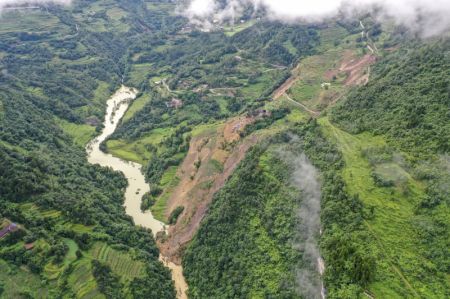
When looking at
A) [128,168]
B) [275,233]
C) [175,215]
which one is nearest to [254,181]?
[275,233]

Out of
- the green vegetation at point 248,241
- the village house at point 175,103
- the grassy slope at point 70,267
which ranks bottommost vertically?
the grassy slope at point 70,267

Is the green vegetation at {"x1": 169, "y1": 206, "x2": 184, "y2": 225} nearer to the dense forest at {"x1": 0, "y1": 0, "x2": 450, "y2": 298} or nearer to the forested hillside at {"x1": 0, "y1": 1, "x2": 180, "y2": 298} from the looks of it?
the dense forest at {"x1": 0, "y1": 0, "x2": 450, "y2": 298}

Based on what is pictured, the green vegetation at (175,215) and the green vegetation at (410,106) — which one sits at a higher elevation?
the green vegetation at (410,106)

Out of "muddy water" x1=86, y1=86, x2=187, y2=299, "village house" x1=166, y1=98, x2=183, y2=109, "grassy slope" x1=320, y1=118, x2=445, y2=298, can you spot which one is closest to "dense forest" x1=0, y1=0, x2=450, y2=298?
"grassy slope" x1=320, y1=118, x2=445, y2=298

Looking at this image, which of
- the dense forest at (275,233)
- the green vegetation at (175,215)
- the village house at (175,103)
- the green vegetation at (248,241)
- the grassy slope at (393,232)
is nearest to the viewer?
the grassy slope at (393,232)

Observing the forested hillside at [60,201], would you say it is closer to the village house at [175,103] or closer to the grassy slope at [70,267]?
the grassy slope at [70,267]

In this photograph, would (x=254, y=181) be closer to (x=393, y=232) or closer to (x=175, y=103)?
(x=393, y=232)

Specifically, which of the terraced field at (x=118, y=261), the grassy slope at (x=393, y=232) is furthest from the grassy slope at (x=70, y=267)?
the grassy slope at (x=393, y=232)

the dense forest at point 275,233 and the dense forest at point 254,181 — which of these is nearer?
the dense forest at point 275,233

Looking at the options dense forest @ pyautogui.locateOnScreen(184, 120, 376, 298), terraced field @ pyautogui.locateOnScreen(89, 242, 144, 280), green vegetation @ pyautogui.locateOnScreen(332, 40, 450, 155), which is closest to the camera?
dense forest @ pyautogui.locateOnScreen(184, 120, 376, 298)

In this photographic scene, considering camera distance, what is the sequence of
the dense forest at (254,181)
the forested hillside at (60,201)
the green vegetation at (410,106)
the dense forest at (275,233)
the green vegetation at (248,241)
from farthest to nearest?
the green vegetation at (410,106) < the forested hillside at (60,201) < the green vegetation at (248,241) < the dense forest at (254,181) < the dense forest at (275,233)
